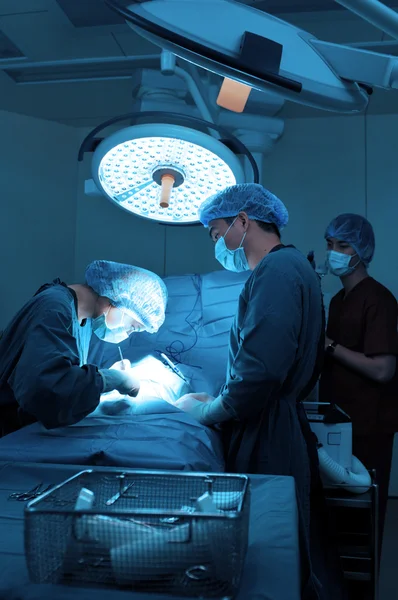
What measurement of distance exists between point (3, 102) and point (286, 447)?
2380mm

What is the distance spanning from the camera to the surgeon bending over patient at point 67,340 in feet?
4.73

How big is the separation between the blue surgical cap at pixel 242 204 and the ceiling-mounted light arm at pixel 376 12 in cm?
103

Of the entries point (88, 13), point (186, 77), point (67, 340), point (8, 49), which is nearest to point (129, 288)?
point (67, 340)

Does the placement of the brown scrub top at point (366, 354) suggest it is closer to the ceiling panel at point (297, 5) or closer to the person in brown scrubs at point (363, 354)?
the person in brown scrubs at point (363, 354)

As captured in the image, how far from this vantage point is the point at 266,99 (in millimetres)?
2139

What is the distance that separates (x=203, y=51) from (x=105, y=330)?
1439 millimetres

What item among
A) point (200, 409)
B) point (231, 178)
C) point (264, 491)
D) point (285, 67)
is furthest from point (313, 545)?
point (285, 67)

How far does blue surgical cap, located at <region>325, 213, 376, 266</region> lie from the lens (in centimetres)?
234

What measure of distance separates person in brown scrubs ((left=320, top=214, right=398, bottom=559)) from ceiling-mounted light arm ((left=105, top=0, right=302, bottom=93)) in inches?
57.9

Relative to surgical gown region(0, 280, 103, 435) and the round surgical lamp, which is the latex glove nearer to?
surgical gown region(0, 280, 103, 435)

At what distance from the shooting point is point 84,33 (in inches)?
88.8

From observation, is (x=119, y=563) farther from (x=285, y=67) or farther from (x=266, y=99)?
(x=266, y=99)

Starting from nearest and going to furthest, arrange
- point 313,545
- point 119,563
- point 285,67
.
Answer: point 119,563, point 285,67, point 313,545

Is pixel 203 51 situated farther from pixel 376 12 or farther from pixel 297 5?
pixel 297 5
